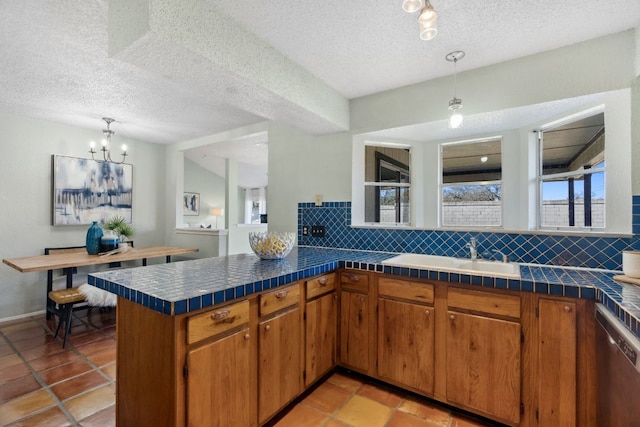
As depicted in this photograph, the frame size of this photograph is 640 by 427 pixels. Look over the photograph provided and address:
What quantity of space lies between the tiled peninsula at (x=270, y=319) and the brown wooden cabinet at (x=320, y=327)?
0.02 m

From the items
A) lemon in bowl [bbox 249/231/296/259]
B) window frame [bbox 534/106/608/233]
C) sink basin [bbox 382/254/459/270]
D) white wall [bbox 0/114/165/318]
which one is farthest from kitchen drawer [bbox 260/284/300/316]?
white wall [bbox 0/114/165/318]

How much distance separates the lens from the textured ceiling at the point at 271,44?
1493 mm

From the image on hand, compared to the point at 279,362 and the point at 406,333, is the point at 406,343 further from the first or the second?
the point at 279,362

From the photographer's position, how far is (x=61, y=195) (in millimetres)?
3555

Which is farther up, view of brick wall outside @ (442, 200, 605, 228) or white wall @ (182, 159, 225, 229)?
white wall @ (182, 159, 225, 229)

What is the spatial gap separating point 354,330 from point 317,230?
3.70 ft

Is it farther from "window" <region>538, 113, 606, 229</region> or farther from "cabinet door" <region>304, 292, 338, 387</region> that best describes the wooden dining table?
"window" <region>538, 113, 606, 229</region>

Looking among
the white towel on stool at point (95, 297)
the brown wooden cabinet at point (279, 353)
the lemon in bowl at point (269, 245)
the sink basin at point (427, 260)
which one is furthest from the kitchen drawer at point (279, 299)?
the white towel on stool at point (95, 297)

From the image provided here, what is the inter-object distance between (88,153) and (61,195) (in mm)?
626

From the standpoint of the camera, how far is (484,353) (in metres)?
1.63

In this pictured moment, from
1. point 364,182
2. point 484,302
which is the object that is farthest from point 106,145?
point 484,302

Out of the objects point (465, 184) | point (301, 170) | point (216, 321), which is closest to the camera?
point (216, 321)

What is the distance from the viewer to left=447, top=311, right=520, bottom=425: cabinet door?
5.13ft

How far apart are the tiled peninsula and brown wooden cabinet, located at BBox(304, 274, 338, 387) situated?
15 mm
